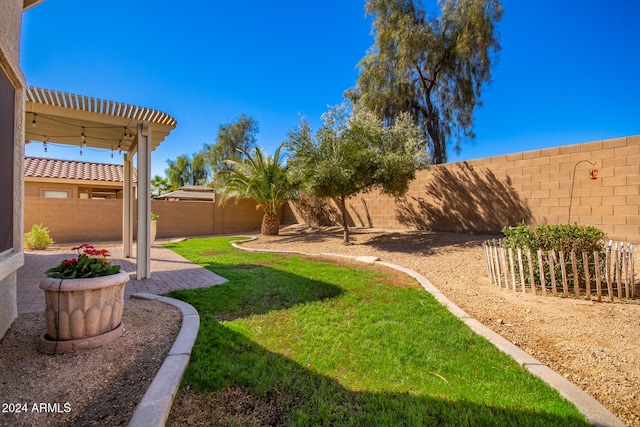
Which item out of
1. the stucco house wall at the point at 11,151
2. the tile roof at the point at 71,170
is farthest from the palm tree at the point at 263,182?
the stucco house wall at the point at 11,151

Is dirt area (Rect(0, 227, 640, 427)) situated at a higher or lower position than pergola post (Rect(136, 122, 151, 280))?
lower

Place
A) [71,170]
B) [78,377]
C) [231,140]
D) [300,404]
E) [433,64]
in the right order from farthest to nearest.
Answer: [231,140], [71,170], [433,64], [78,377], [300,404]

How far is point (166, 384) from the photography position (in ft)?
7.35

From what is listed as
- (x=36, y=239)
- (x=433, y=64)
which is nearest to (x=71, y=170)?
(x=36, y=239)

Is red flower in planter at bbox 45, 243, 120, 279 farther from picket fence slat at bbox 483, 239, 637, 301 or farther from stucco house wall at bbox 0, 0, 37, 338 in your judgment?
picket fence slat at bbox 483, 239, 637, 301

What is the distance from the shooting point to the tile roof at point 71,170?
16125 millimetres

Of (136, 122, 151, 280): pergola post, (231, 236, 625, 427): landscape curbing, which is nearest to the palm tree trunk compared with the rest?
(136, 122, 151, 280): pergola post

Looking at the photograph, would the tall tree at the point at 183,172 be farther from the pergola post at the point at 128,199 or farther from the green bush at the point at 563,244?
the green bush at the point at 563,244

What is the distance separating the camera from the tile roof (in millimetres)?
16125

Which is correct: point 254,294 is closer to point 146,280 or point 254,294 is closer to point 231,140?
point 146,280

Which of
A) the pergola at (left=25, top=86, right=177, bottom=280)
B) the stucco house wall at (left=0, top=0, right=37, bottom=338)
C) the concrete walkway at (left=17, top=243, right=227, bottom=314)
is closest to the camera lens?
the stucco house wall at (left=0, top=0, right=37, bottom=338)

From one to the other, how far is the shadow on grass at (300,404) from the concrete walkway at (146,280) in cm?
318

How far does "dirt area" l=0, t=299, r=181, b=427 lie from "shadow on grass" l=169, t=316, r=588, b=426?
393mm

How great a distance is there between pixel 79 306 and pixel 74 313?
0.22 ft
